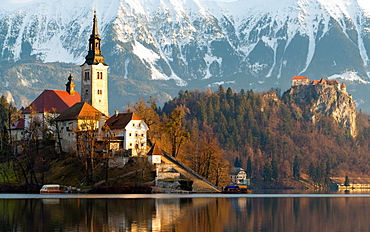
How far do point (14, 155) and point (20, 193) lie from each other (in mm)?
20944

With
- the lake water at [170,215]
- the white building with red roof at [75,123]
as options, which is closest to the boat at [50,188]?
the white building with red roof at [75,123]

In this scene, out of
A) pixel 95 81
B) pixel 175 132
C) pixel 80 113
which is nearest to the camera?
pixel 80 113

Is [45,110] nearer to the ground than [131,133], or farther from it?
farther from it

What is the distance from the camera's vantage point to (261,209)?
97688mm

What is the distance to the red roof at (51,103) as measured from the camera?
157000 mm

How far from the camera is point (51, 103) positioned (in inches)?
6250

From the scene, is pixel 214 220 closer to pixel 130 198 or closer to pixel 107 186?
pixel 130 198

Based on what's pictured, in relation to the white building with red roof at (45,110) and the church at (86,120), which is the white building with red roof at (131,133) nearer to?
the church at (86,120)

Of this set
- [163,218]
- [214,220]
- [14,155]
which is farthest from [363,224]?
[14,155]

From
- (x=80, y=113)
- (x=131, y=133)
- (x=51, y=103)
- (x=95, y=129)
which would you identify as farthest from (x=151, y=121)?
(x=51, y=103)

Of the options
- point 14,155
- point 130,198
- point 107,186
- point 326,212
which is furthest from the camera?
point 14,155

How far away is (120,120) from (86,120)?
297 inches

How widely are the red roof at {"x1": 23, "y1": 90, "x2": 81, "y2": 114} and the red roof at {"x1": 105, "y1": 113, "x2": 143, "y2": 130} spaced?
13464mm

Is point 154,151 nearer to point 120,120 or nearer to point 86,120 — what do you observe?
point 120,120
